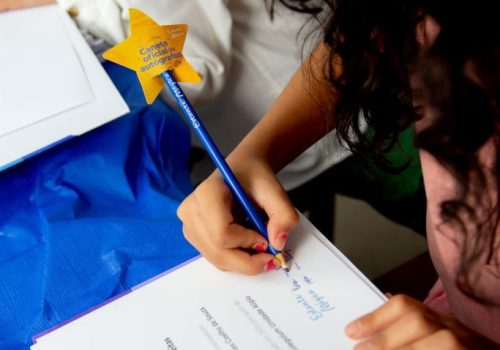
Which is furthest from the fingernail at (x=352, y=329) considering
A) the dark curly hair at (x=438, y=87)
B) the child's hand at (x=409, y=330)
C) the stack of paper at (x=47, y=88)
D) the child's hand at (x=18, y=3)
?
the child's hand at (x=18, y=3)

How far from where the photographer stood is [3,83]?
573mm

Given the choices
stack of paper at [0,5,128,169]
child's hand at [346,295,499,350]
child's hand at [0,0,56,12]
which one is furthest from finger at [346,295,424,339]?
child's hand at [0,0,56,12]

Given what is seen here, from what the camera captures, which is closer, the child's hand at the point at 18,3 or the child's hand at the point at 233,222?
the child's hand at the point at 233,222

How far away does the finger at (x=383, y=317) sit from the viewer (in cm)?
35

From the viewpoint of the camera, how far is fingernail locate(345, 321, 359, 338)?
362mm

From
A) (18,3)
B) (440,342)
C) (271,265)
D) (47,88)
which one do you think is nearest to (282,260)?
(271,265)

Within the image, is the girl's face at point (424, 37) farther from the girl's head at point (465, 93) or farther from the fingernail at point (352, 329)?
the fingernail at point (352, 329)

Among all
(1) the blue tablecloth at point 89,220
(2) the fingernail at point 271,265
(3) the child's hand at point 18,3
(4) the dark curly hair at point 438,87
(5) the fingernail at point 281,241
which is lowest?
(1) the blue tablecloth at point 89,220

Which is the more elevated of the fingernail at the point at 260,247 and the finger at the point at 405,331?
the finger at the point at 405,331

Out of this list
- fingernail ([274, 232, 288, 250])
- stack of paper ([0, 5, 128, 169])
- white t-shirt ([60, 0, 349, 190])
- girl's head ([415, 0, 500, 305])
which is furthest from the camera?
white t-shirt ([60, 0, 349, 190])

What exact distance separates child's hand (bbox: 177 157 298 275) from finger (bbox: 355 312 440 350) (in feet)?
0.33

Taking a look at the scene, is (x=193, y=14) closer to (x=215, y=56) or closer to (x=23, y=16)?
(x=215, y=56)

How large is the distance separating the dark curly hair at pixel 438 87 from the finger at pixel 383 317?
0.10m

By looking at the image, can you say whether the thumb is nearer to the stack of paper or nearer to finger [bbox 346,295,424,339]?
finger [bbox 346,295,424,339]
